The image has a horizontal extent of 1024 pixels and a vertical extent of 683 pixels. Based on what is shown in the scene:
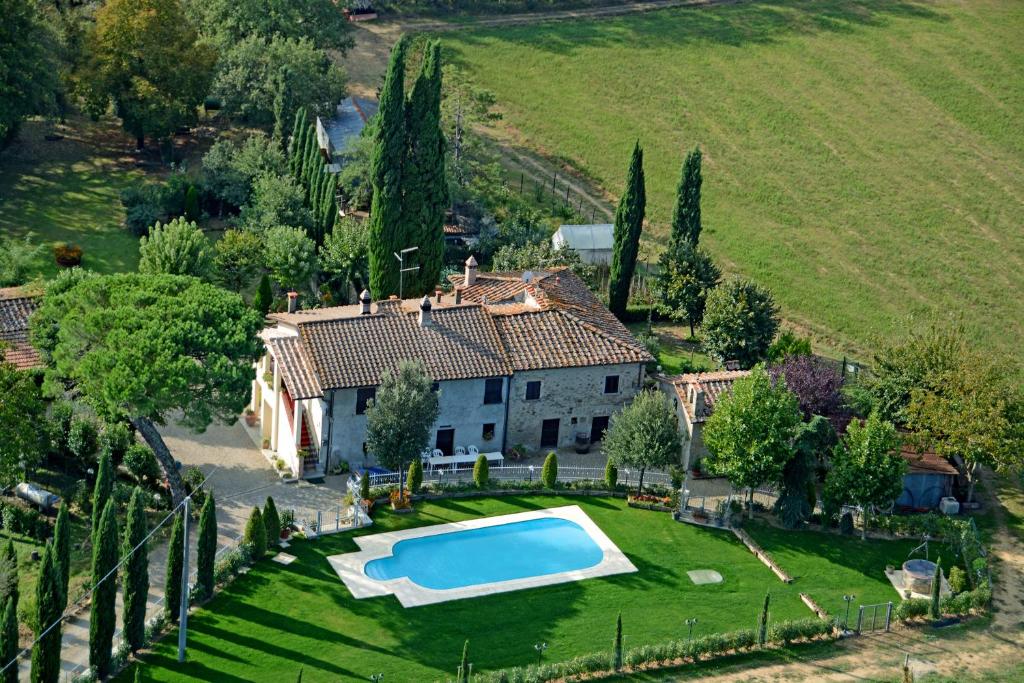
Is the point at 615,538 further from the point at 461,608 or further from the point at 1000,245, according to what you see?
the point at 1000,245

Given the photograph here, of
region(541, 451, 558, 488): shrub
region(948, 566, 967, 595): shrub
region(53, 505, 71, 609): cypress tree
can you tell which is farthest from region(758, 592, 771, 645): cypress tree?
region(53, 505, 71, 609): cypress tree

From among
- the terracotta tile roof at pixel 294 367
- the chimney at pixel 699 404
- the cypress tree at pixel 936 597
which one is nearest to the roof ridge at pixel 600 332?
the chimney at pixel 699 404

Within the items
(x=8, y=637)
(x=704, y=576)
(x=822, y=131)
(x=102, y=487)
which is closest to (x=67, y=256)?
(x=102, y=487)

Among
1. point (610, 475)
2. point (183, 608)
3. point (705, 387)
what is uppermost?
point (705, 387)

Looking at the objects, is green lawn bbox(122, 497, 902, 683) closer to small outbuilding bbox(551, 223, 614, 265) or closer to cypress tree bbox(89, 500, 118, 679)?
cypress tree bbox(89, 500, 118, 679)

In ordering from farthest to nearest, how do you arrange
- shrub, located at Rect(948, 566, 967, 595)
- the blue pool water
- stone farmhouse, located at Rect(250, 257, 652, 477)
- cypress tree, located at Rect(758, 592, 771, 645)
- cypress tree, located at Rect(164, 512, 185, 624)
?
stone farmhouse, located at Rect(250, 257, 652, 477) < shrub, located at Rect(948, 566, 967, 595) < the blue pool water < cypress tree, located at Rect(758, 592, 771, 645) < cypress tree, located at Rect(164, 512, 185, 624)

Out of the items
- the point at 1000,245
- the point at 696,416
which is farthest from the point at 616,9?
the point at 696,416

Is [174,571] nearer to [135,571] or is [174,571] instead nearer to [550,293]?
[135,571]
